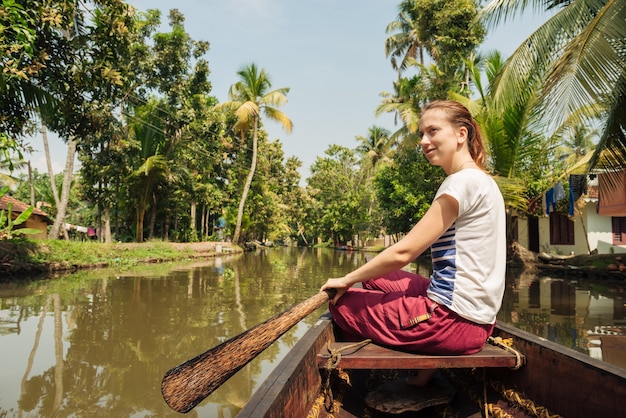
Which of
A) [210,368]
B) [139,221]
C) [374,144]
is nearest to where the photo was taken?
[210,368]

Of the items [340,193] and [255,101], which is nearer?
[255,101]

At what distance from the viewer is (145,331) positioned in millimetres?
5082

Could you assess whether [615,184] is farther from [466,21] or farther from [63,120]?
[63,120]

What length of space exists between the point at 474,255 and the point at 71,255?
13.0 metres

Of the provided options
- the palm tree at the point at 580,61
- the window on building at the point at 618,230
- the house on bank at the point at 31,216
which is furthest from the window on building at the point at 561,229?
the house on bank at the point at 31,216

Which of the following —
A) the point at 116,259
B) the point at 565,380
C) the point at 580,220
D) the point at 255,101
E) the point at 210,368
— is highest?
the point at 255,101

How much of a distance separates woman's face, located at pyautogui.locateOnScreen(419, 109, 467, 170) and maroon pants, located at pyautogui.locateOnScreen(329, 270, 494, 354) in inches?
25.5

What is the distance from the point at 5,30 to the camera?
5.25 metres

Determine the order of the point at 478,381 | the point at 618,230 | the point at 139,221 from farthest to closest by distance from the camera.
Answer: the point at 139,221 → the point at 618,230 → the point at 478,381

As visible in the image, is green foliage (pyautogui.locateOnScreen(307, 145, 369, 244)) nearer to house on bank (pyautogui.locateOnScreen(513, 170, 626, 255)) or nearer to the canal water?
house on bank (pyautogui.locateOnScreen(513, 170, 626, 255))

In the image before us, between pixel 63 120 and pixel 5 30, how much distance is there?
365 cm

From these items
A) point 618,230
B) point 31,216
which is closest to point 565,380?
point 618,230

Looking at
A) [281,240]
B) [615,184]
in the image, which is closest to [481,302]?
[615,184]

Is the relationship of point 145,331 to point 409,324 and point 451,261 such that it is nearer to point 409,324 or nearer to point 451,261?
point 409,324
